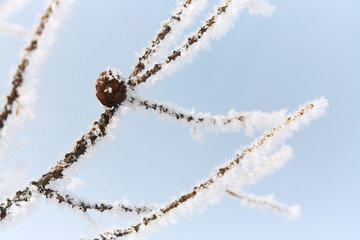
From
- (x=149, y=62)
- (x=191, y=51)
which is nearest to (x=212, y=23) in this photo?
(x=191, y=51)

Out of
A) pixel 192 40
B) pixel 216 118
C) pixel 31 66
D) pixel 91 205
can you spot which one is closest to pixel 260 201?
pixel 216 118

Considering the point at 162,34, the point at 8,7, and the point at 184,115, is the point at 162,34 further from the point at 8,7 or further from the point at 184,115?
the point at 8,7

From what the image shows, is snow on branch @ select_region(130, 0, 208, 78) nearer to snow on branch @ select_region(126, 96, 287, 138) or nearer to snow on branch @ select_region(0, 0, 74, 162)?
snow on branch @ select_region(126, 96, 287, 138)

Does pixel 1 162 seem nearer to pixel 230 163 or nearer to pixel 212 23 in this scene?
pixel 230 163

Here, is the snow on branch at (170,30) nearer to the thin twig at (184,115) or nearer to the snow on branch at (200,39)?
the snow on branch at (200,39)

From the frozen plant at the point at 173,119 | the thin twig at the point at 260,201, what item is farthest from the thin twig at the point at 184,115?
the thin twig at the point at 260,201
